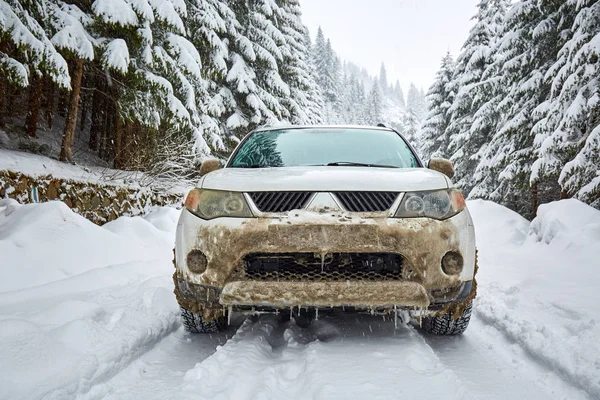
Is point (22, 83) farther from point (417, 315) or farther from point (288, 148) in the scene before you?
point (417, 315)

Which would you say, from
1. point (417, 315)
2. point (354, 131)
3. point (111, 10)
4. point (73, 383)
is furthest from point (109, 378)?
point (111, 10)

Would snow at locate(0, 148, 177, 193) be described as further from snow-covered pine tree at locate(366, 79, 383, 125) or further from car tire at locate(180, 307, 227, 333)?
snow-covered pine tree at locate(366, 79, 383, 125)

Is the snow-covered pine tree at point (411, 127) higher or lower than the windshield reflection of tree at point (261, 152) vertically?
A: higher

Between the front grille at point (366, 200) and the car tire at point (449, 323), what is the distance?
93 centimetres

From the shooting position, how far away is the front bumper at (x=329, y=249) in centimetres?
239

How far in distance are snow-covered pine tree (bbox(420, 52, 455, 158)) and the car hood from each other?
23714 mm

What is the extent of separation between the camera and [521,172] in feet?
41.0

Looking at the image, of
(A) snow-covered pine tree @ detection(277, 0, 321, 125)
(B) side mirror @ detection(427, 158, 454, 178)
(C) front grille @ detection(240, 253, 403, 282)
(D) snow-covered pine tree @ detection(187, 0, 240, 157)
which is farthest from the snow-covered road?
(A) snow-covered pine tree @ detection(277, 0, 321, 125)

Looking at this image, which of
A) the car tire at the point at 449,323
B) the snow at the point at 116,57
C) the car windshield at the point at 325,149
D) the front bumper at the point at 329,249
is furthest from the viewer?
the snow at the point at 116,57

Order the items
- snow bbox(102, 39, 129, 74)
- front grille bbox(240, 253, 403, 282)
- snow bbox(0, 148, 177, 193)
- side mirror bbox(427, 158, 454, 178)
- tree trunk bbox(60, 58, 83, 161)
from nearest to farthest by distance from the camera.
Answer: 1. front grille bbox(240, 253, 403, 282)
2. side mirror bbox(427, 158, 454, 178)
3. snow bbox(0, 148, 177, 193)
4. snow bbox(102, 39, 129, 74)
5. tree trunk bbox(60, 58, 83, 161)

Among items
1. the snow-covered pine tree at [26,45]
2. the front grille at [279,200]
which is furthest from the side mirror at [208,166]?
the snow-covered pine tree at [26,45]

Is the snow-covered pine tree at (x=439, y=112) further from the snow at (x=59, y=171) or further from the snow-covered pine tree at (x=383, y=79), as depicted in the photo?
the snow-covered pine tree at (x=383, y=79)

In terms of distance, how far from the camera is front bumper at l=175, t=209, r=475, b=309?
2391mm

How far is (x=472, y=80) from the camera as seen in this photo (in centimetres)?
2100
